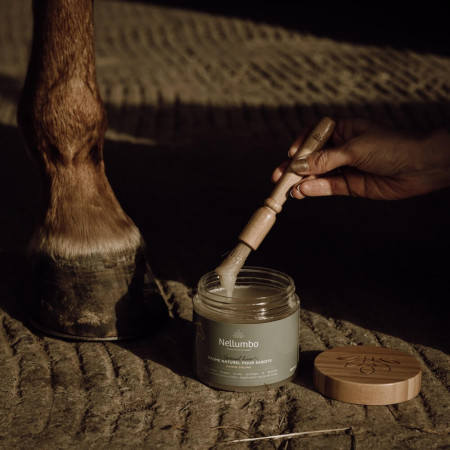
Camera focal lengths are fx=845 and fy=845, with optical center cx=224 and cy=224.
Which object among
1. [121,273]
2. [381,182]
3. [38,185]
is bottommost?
[38,185]

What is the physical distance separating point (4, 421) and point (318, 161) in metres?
1.29

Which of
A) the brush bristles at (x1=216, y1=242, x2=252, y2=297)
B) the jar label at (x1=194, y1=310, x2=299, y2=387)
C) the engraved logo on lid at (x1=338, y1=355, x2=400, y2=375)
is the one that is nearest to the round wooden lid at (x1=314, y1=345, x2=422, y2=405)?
the engraved logo on lid at (x1=338, y1=355, x2=400, y2=375)

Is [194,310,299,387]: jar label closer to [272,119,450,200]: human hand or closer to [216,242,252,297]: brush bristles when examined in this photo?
[216,242,252,297]: brush bristles

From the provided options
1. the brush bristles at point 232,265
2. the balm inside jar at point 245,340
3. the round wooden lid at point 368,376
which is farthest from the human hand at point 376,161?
the round wooden lid at point 368,376

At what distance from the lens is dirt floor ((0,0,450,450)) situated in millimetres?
2500

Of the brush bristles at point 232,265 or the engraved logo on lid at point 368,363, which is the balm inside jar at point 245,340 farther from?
the engraved logo on lid at point 368,363

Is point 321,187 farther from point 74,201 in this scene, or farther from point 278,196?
point 74,201

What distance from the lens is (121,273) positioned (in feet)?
9.82

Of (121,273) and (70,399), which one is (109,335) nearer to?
(121,273)

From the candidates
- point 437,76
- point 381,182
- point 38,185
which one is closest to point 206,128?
point 38,185

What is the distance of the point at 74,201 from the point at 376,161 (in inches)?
42.0

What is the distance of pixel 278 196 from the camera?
2789 millimetres

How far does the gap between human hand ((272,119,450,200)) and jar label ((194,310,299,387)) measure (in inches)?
20.2

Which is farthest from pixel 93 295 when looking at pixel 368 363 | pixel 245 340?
pixel 368 363
